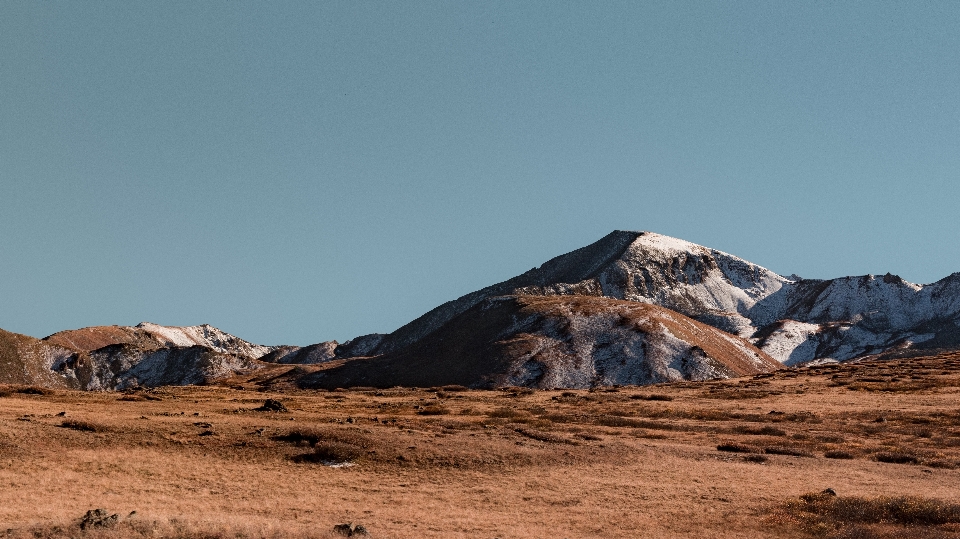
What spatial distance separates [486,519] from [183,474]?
57.0 ft

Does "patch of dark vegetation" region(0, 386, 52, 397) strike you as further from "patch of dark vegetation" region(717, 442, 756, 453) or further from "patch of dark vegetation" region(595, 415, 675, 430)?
"patch of dark vegetation" region(717, 442, 756, 453)

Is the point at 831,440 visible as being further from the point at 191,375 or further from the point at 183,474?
the point at 191,375

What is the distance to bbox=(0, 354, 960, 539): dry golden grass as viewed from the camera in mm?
32781

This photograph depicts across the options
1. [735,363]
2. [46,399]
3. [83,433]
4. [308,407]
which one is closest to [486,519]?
[83,433]

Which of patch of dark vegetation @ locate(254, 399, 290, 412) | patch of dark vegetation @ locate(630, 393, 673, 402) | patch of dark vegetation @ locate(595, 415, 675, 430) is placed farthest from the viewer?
patch of dark vegetation @ locate(630, 393, 673, 402)

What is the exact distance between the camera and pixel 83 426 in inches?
1940

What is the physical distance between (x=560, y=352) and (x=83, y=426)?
307 ft

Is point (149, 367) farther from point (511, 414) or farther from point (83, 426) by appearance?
point (83, 426)

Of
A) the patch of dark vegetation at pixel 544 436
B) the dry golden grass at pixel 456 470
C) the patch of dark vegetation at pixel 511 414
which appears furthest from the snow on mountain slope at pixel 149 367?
the patch of dark vegetation at pixel 544 436

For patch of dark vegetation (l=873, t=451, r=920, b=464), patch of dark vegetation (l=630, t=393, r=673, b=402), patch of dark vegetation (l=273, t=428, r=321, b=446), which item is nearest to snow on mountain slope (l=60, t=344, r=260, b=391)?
patch of dark vegetation (l=630, t=393, r=673, b=402)

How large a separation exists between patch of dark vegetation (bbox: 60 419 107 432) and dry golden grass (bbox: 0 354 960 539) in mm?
139

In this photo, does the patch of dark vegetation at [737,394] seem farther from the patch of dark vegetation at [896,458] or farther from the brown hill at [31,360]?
the brown hill at [31,360]

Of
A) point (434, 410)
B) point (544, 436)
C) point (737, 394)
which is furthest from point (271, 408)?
point (737, 394)

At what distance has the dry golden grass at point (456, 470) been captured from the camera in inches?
1291
